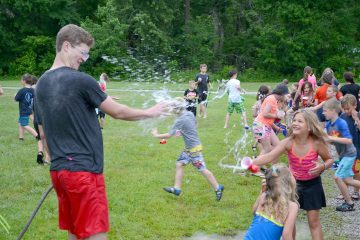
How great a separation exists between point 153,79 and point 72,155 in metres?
7.23

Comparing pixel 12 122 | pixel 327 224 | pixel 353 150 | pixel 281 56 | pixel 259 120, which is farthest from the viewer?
pixel 281 56

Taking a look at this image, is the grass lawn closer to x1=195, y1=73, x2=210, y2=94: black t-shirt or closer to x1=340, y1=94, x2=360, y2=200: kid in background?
Answer: x1=340, y1=94, x2=360, y2=200: kid in background

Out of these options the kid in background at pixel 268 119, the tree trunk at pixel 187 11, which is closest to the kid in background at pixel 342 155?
the kid in background at pixel 268 119

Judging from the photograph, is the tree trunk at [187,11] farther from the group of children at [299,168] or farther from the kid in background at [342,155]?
the kid in background at [342,155]

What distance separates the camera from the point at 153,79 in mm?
10852

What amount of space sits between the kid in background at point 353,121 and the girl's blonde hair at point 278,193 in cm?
348

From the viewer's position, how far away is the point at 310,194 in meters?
5.30

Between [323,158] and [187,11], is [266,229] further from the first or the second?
[187,11]

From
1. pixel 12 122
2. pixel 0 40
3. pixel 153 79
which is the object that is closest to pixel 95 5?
pixel 0 40

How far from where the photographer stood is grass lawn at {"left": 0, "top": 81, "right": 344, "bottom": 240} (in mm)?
6273

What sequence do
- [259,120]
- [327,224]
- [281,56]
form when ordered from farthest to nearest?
[281,56] → [259,120] → [327,224]

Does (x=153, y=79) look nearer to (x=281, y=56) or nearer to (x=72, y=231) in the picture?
(x=72, y=231)

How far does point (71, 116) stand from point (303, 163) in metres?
2.66

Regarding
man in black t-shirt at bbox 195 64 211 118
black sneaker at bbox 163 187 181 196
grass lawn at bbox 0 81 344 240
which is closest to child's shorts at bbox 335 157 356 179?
grass lawn at bbox 0 81 344 240
